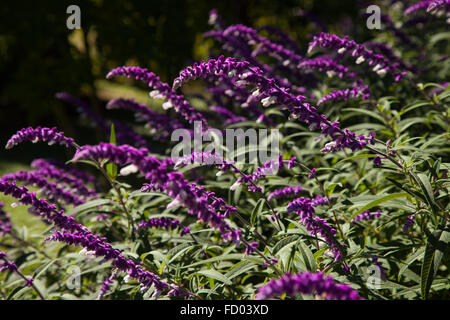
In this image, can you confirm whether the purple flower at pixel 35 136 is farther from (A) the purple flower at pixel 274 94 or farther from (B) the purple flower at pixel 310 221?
(B) the purple flower at pixel 310 221

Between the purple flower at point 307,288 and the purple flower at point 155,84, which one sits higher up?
the purple flower at point 155,84

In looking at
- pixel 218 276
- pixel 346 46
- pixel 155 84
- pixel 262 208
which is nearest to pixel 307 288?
pixel 218 276

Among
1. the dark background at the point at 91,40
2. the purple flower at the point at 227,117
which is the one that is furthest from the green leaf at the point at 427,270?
the dark background at the point at 91,40

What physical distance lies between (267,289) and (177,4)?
26.5ft

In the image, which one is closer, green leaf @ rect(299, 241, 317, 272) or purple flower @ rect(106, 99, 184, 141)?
green leaf @ rect(299, 241, 317, 272)


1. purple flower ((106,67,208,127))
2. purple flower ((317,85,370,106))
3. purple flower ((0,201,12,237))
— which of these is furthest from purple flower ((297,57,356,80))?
purple flower ((0,201,12,237))

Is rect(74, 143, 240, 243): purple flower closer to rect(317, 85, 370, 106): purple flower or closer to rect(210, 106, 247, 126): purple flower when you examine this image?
rect(317, 85, 370, 106): purple flower

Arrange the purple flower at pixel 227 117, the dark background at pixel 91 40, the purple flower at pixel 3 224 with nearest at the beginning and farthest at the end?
1. the purple flower at pixel 3 224
2. the purple flower at pixel 227 117
3. the dark background at pixel 91 40

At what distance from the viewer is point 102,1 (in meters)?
8.27

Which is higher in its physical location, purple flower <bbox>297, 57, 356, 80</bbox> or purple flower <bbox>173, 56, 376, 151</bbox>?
purple flower <bbox>297, 57, 356, 80</bbox>

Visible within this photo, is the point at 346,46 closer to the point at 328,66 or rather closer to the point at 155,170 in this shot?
the point at 328,66

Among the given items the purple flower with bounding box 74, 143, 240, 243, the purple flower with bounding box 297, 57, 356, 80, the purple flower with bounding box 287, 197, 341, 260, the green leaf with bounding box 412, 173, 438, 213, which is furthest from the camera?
the purple flower with bounding box 297, 57, 356, 80
